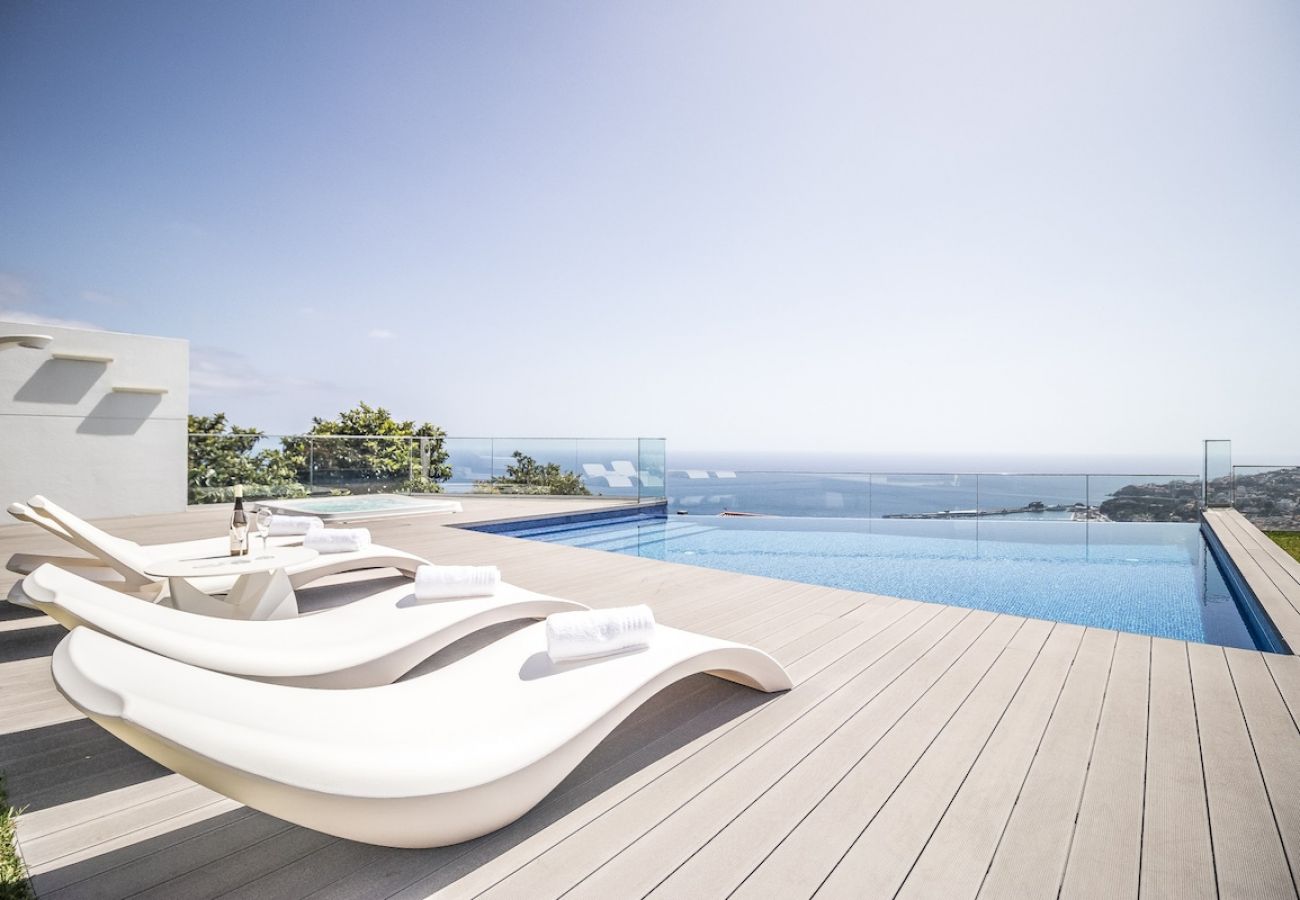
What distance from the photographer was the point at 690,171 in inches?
493

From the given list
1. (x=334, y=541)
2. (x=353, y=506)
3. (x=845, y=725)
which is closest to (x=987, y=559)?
(x=845, y=725)

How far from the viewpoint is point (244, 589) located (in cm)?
336

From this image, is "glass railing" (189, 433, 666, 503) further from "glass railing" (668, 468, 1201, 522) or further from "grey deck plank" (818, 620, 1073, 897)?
"grey deck plank" (818, 620, 1073, 897)

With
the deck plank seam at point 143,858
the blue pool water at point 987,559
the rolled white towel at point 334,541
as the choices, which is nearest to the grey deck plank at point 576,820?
the deck plank seam at point 143,858

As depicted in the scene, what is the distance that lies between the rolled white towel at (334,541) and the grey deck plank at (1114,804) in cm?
401

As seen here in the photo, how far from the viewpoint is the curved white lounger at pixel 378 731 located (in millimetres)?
1176

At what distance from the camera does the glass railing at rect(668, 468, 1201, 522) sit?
8.88 meters

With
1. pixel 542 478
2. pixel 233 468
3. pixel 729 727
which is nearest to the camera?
pixel 729 727

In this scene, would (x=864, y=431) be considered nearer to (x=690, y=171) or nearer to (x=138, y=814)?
(x=690, y=171)

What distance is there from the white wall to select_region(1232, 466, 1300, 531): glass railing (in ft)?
50.1

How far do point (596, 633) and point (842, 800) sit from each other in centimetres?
88

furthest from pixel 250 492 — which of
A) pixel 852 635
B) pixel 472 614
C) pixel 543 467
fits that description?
pixel 852 635

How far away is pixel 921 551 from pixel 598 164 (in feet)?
31.0

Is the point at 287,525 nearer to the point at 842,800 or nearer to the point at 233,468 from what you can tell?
the point at 842,800
